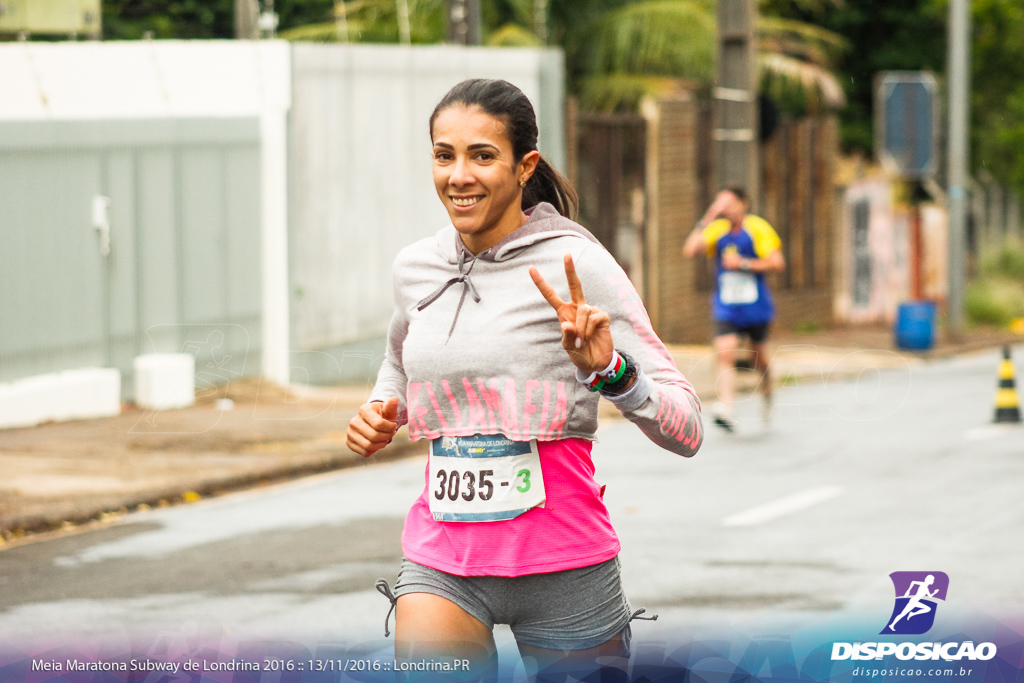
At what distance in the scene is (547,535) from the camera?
11.1 ft

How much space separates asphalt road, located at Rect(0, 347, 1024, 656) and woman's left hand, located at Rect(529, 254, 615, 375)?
1463 millimetres

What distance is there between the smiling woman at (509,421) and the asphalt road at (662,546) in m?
0.92

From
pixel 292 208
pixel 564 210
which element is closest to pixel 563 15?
pixel 292 208

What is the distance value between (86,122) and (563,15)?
1384 cm

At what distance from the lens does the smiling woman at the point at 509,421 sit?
3.33 metres

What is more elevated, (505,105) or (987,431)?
(505,105)

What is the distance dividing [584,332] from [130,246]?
11.5 meters

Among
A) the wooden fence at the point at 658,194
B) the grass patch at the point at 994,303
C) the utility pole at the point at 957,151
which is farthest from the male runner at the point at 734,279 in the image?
the grass patch at the point at 994,303

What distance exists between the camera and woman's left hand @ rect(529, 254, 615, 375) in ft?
10.0

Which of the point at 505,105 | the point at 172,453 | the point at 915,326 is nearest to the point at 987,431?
the point at 172,453

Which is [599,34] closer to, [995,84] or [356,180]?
[356,180]

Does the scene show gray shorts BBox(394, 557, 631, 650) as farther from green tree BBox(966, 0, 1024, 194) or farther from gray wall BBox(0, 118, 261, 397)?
green tree BBox(966, 0, 1024, 194)

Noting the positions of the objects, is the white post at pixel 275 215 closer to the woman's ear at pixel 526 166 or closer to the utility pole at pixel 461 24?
the utility pole at pixel 461 24

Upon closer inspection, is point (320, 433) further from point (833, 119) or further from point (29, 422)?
point (833, 119)
